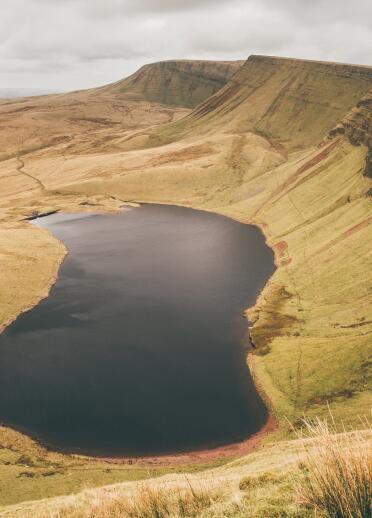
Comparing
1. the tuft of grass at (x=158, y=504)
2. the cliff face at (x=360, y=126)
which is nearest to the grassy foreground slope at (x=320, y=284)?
the cliff face at (x=360, y=126)

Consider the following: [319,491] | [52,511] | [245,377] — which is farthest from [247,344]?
[319,491]

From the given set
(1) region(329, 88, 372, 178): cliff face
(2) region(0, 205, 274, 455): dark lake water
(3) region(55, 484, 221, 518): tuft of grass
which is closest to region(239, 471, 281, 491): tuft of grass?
(3) region(55, 484, 221, 518): tuft of grass

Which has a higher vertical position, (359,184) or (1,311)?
(359,184)

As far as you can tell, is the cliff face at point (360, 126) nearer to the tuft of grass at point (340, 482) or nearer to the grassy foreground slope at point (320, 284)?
the grassy foreground slope at point (320, 284)

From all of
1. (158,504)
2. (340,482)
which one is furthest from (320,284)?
(340,482)

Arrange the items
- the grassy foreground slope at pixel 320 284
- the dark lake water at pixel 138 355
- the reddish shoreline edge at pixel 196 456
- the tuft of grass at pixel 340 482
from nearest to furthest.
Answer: the tuft of grass at pixel 340 482 < the reddish shoreline edge at pixel 196 456 < the dark lake water at pixel 138 355 < the grassy foreground slope at pixel 320 284

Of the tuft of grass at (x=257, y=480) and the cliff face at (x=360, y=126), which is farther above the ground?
the cliff face at (x=360, y=126)

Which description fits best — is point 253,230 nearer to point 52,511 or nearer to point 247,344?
point 247,344
